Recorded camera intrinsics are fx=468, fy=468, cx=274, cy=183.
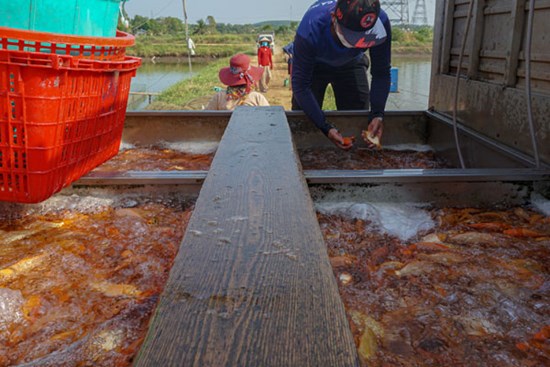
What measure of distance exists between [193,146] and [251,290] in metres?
3.64

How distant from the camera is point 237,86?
18.6 feet

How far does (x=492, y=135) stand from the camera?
373cm

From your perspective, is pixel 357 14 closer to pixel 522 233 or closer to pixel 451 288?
pixel 522 233

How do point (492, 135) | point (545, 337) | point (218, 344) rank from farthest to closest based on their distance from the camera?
point (492, 135) → point (545, 337) → point (218, 344)

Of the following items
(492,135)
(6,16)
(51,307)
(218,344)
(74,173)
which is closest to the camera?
(218,344)

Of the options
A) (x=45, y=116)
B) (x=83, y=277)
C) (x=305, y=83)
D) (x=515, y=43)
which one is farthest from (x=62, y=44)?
(x=515, y=43)

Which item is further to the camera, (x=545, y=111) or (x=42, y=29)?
(x=545, y=111)

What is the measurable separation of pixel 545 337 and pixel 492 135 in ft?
7.90

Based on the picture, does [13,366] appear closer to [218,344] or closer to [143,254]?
[143,254]

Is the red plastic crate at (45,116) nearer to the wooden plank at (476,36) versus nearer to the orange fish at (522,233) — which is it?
the orange fish at (522,233)

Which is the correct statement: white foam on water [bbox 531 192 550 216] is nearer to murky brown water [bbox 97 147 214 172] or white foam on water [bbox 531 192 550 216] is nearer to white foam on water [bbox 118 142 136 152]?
murky brown water [bbox 97 147 214 172]

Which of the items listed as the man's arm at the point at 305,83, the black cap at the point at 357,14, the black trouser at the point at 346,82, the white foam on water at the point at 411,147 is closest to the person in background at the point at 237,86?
the black trouser at the point at 346,82

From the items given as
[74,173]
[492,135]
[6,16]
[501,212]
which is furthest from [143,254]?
[492,135]

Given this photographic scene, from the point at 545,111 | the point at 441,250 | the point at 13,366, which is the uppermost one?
the point at 545,111
